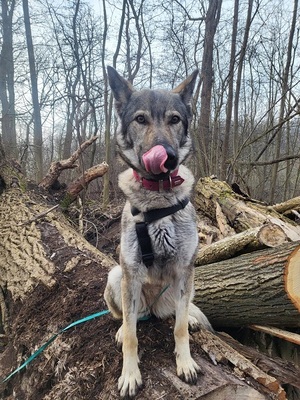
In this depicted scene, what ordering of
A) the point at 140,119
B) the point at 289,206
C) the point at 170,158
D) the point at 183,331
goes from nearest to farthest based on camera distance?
the point at 170,158, the point at 183,331, the point at 140,119, the point at 289,206

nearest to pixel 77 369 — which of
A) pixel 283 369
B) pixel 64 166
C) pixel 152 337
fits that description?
pixel 152 337

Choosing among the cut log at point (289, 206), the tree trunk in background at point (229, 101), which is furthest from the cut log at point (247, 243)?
the tree trunk in background at point (229, 101)

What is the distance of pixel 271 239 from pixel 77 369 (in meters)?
2.27

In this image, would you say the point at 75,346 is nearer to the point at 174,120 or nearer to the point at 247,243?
the point at 174,120

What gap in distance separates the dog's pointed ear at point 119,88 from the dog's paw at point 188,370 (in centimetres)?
191

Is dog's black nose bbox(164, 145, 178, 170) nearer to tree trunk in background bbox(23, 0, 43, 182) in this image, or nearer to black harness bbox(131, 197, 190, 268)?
black harness bbox(131, 197, 190, 268)

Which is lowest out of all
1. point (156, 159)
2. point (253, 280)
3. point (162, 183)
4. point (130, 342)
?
point (130, 342)

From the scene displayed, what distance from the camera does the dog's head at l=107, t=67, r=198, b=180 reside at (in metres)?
2.18

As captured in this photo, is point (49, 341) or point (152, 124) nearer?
point (152, 124)

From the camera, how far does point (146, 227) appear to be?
2254 mm

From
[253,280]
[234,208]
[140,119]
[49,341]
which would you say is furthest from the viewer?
[234,208]

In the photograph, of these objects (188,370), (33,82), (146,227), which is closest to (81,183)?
(146,227)

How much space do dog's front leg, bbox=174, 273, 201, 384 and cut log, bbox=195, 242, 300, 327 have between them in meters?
0.77

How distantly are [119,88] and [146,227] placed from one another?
3.74 ft
